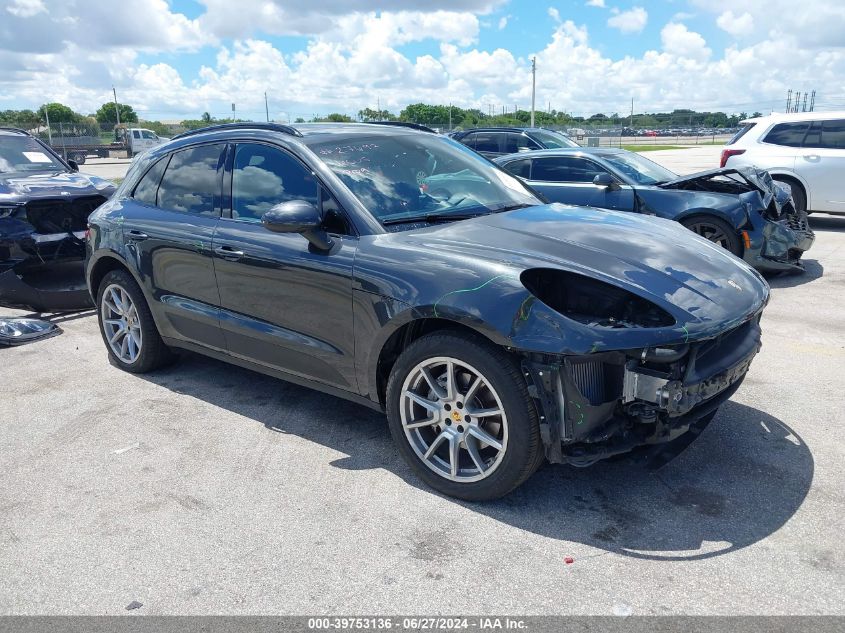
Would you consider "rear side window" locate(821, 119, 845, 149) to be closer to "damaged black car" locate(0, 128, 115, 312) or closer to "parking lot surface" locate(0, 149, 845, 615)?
"parking lot surface" locate(0, 149, 845, 615)

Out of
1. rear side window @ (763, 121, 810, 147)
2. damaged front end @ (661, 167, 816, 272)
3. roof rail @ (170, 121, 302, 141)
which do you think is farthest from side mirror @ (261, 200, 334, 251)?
rear side window @ (763, 121, 810, 147)

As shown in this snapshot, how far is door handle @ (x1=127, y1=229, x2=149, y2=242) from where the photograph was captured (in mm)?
4820

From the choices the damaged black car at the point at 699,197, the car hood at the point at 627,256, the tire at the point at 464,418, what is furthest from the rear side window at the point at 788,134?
the tire at the point at 464,418

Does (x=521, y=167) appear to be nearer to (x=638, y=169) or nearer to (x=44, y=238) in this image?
(x=638, y=169)

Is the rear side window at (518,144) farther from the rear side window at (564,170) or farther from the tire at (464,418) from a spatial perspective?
the tire at (464,418)

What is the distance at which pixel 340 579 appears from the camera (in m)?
2.83

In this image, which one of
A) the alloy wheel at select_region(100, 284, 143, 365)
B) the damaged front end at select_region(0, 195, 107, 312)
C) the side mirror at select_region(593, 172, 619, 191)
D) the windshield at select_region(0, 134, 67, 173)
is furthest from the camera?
the windshield at select_region(0, 134, 67, 173)

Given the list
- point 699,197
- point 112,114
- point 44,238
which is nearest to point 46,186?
point 44,238

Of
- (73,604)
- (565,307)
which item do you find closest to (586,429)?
(565,307)

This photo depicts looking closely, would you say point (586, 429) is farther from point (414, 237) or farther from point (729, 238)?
point (729, 238)

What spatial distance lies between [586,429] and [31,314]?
6128 mm

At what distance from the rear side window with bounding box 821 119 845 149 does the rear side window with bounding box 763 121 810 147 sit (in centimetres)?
27

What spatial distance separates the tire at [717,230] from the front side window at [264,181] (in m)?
5.00

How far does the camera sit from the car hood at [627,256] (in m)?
3.12
